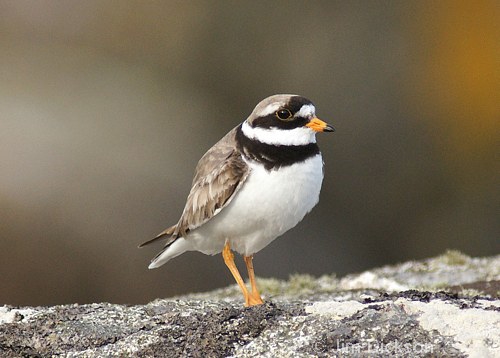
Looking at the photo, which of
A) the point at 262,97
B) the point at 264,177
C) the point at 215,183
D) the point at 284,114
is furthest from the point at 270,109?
the point at 262,97

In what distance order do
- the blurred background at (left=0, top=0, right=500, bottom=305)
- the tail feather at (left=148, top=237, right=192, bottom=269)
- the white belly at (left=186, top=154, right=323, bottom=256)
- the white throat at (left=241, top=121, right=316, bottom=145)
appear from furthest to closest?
the blurred background at (left=0, top=0, right=500, bottom=305), the tail feather at (left=148, top=237, right=192, bottom=269), the white throat at (left=241, top=121, right=316, bottom=145), the white belly at (left=186, top=154, right=323, bottom=256)

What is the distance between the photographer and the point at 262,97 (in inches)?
632

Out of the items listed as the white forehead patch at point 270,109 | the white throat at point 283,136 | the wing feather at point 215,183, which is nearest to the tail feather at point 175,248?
Answer: the wing feather at point 215,183

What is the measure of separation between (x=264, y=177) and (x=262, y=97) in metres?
9.14

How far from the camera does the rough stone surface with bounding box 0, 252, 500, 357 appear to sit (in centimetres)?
521

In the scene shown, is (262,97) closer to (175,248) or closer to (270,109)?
(175,248)

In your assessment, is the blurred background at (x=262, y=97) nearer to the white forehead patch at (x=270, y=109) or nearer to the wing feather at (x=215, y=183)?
the wing feather at (x=215, y=183)

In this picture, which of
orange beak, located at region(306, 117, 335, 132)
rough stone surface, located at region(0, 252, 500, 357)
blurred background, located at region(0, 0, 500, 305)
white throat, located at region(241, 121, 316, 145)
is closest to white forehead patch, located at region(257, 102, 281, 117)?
white throat, located at region(241, 121, 316, 145)

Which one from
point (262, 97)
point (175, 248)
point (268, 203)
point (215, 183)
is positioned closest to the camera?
point (268, 203)

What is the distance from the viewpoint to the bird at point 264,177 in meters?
7.05

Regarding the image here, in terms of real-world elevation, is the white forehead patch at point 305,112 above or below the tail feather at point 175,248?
above

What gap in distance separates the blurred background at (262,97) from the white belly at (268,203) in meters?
Result: 6.78

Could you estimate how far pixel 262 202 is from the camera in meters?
7.02

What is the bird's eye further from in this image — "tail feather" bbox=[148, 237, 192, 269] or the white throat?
"tail feather" bbox=[148, 237, 192, 269]
